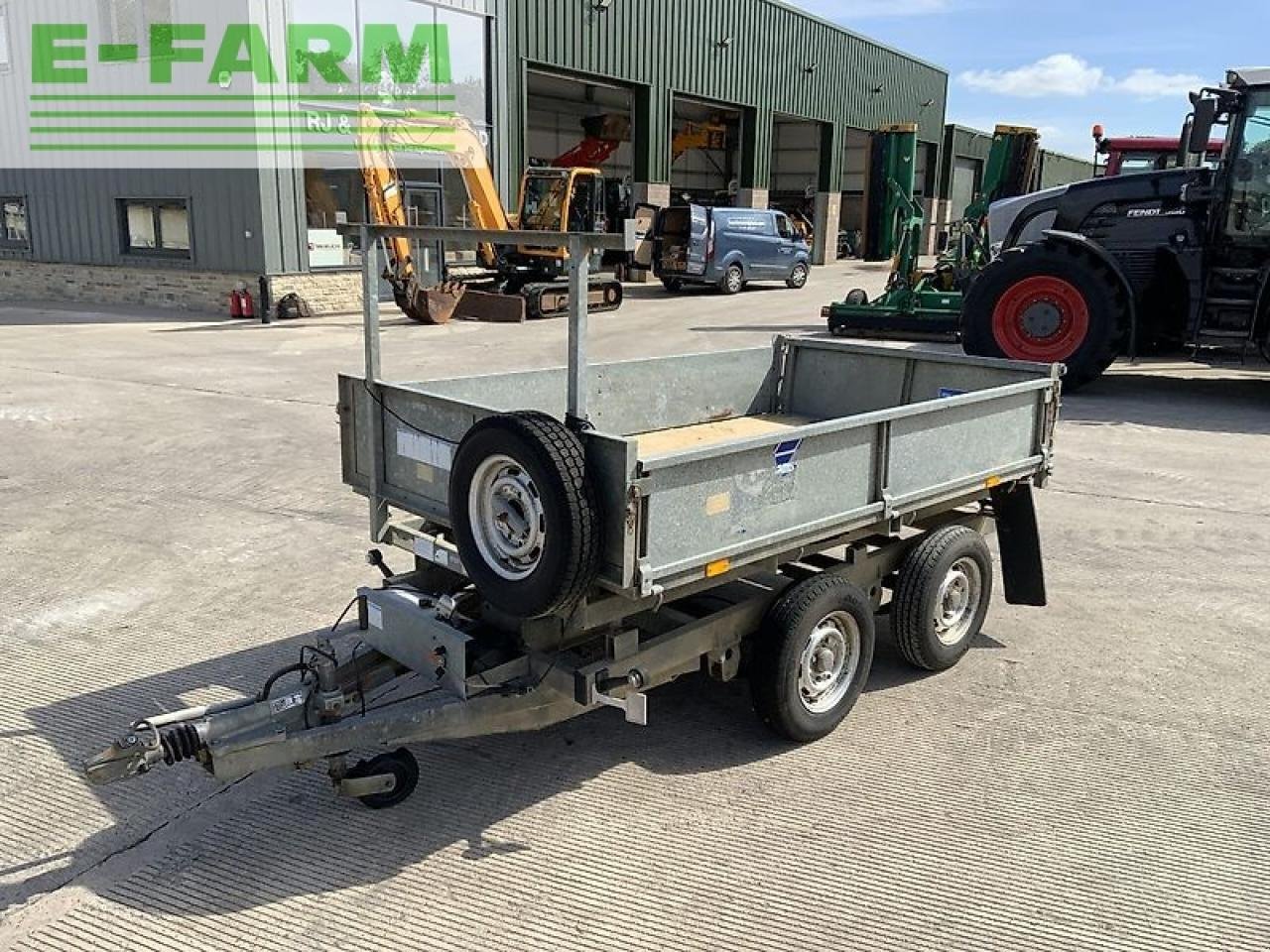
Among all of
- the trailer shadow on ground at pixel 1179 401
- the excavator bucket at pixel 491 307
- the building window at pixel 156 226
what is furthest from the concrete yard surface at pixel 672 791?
the building window at pixel 156 226

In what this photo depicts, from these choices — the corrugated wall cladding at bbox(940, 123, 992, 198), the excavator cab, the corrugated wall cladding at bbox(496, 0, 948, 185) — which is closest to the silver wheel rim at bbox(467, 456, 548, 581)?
the excavator cab

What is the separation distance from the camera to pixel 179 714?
11.4ft

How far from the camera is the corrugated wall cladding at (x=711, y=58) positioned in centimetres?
2503

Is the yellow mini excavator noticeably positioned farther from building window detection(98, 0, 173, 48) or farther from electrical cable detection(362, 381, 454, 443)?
electrical cable detection(362, 381, 454, 443)

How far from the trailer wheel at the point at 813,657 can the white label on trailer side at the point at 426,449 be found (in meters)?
1.40

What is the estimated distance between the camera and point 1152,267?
37.4ft

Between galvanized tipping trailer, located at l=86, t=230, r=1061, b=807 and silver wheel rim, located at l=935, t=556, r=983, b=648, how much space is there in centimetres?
1

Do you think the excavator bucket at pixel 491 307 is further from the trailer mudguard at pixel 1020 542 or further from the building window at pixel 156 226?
the trailer mudguard at pixel 1020 542

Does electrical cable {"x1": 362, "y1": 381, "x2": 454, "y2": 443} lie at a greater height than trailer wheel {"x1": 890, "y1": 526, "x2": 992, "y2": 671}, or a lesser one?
greater


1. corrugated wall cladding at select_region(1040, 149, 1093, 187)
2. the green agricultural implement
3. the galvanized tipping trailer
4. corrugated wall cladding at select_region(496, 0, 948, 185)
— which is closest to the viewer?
the galvanized tipping trailer

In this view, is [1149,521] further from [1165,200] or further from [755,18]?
[755,18]

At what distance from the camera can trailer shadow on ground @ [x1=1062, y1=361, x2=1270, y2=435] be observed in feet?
34.9

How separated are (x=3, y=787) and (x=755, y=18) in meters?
33.1

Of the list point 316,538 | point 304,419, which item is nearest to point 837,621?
point 316,538
